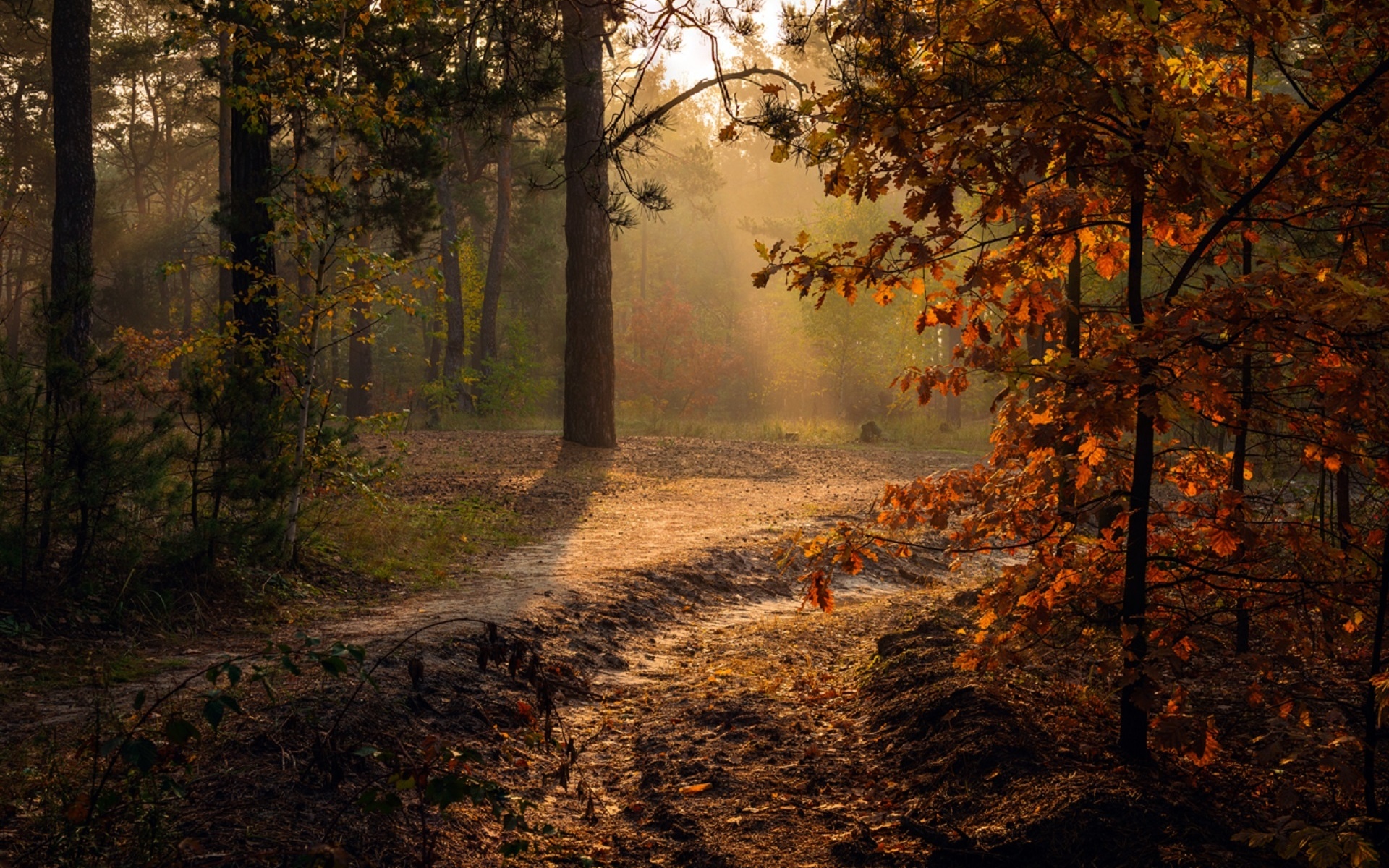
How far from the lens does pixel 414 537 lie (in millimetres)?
9836

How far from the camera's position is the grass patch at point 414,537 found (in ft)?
27.7

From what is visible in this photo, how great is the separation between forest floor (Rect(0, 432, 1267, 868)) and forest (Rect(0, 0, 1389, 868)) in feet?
0.10

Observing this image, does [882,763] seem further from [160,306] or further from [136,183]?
[136,183]

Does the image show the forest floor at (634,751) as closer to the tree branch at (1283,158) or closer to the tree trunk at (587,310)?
the tree branch at (1283,158)

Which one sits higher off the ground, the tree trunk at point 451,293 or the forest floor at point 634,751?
the tree trunk at point 451,293

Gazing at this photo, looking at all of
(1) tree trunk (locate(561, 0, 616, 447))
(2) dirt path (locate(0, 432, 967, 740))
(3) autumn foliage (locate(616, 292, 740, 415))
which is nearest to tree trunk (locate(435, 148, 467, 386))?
(2) dirt path (locate(0, 432, 967, 740))

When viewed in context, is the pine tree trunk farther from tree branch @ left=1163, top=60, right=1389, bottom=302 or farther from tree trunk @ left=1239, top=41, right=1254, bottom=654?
tree branch @ left=1163, top=60, right=1389, bottom=302

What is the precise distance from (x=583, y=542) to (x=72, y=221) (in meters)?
8.32

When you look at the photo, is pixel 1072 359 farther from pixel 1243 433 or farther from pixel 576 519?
pixel 576 519

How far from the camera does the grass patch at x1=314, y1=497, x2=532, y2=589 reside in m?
Result: 8.45

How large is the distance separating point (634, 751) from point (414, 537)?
212 inches

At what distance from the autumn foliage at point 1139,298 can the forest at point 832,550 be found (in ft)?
0.10

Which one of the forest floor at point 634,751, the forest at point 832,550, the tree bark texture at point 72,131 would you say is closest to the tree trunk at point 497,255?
the tree bark texture at point 72,131

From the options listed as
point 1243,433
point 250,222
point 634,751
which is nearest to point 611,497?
point 250,222
